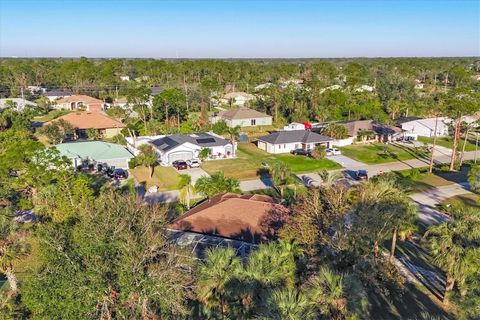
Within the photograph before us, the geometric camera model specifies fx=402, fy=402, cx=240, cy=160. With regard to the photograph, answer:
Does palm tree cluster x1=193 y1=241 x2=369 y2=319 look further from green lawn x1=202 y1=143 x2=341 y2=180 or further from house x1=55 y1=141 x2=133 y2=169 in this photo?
house x1=55 y1=141 x2=133 y2=169

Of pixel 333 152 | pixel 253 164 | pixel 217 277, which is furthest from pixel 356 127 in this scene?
pixel 217 277

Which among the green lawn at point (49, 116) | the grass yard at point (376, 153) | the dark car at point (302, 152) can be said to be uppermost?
the green lawn at point (49, 116)

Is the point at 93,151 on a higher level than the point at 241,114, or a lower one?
lower

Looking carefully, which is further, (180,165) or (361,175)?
(180,165)

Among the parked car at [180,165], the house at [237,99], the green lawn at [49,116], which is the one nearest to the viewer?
the parked car at [180,165]

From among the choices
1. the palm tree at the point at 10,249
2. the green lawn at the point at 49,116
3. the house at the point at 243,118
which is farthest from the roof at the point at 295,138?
the green lawn at the point at 49,116

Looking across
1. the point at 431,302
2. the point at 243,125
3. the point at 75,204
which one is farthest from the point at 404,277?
the point at 243,125

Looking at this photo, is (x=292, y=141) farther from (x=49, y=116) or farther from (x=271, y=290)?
(x=49, y=116)

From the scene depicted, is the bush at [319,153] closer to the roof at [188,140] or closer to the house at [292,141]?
the house at [292,141]
